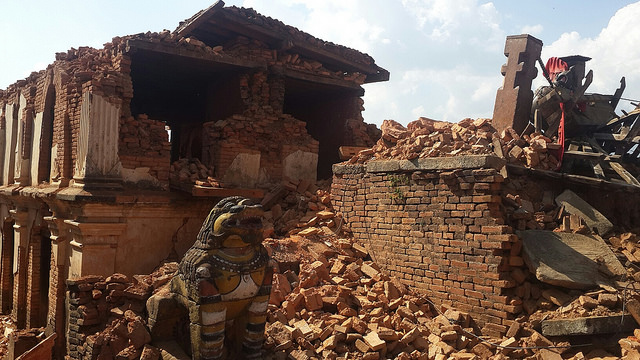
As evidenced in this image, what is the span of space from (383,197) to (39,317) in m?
8.61

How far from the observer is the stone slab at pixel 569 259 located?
Answer: 18.3ft

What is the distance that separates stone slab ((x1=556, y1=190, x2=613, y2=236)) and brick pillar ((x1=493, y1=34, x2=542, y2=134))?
1679 millimetres

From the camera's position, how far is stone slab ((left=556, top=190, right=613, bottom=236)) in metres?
6.52

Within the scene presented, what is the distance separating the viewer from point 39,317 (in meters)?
10.9

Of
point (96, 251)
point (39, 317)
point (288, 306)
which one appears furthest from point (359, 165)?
point (39, 317)

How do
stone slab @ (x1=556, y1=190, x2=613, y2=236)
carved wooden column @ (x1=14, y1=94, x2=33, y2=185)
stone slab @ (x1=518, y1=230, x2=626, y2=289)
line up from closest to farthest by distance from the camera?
stone slab @ (x1=518, y1=230, x2=626, y2=289)
stone slab @ (x1=556, y1=190, x2=613, y2=236)
carved wooden column @ (x1=14, y1=94, x2=33, y2=185)

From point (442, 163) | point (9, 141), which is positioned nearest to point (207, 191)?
point (442, 163)

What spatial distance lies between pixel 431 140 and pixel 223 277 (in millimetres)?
4013

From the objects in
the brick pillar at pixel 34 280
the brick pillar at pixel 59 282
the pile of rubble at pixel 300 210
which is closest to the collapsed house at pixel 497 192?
the pile of rubble at pixel 300 210

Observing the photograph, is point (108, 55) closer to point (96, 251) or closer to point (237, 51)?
point (237, 51)

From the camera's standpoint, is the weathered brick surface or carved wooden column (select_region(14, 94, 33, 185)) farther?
carved wooden column (select_region(14, 94, 33, 185))

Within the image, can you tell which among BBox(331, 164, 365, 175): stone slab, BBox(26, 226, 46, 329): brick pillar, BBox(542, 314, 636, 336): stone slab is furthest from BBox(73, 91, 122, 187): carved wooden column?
BBox(542, 314, 636, 336): stone slab

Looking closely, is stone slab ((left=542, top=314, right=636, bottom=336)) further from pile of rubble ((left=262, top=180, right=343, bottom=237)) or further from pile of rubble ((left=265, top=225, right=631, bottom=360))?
pile of rubble ((left=262, top=180, right=343, bottom=237))

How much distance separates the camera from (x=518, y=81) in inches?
318
